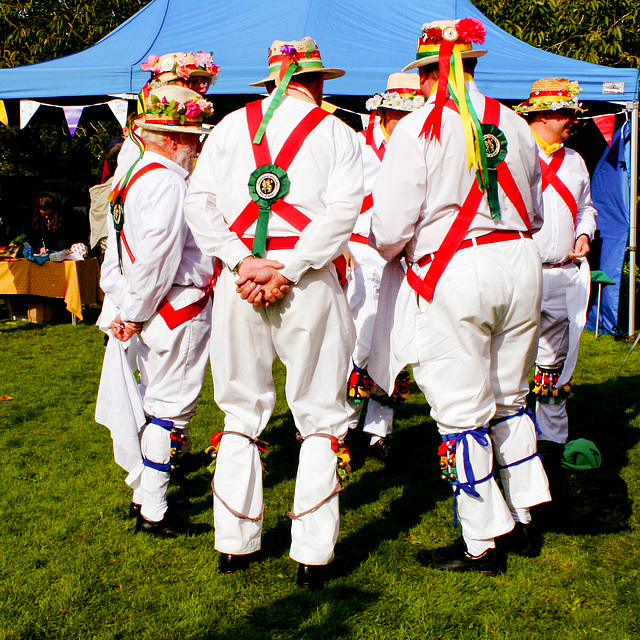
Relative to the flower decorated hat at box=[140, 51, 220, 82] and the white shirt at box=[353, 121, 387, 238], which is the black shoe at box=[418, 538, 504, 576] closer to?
the white shirt at box=[353, 121, 387, 238]

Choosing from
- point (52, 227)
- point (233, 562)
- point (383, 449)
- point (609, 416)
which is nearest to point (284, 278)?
point (233, 562)

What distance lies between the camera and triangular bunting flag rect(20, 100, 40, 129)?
28.1 ft

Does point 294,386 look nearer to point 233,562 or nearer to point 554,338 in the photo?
point 233,562

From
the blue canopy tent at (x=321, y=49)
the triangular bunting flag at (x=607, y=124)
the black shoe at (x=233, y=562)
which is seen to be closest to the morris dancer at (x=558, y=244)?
the black shoe at (x=233, y=562)

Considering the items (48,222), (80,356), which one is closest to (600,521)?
(80,356)

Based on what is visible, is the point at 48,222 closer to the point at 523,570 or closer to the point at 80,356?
the point at 80,356

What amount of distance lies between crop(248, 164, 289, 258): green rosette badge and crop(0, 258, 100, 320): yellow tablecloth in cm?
681

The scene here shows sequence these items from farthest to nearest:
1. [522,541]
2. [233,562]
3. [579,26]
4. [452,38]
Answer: [579,26]
[522,541]
[233,562]
[452,38]

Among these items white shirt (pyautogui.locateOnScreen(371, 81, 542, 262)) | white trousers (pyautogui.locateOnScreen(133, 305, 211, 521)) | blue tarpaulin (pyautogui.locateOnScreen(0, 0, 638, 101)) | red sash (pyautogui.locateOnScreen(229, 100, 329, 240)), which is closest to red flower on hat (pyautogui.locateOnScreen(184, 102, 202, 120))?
red sash (pyautogui.locateOnScreen(229, 100, 329, 240))

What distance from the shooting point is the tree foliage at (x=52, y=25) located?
50.2ft

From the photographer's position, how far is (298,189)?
287cm

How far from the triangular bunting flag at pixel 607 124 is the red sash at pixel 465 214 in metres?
5.85

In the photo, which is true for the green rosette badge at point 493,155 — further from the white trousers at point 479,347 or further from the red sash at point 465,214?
A: the white trousers at point 479,347

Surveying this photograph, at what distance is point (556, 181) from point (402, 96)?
1075 millimetres
